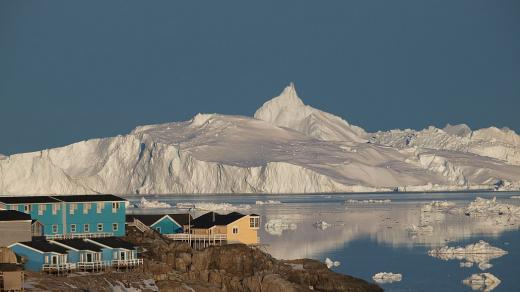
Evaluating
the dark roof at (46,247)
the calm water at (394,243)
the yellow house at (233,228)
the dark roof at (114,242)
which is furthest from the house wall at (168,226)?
the dark roof at (46,247)

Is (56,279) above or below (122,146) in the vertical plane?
below

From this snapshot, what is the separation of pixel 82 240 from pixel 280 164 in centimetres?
14211

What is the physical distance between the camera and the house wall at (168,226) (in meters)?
55.2

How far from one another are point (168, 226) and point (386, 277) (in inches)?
406

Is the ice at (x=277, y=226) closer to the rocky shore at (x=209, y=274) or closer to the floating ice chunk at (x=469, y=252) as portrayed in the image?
the floating ice chunk at (x=469, y=252)

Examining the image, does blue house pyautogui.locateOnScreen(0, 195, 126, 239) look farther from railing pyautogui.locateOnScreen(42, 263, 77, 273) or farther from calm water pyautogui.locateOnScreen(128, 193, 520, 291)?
calm water pyautogui.locateOnScreen(128, 193, 520, 291)

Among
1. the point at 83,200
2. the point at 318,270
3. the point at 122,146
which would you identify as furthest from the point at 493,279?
the point at 122,146

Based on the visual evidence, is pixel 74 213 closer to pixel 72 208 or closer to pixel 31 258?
pixel 72 208

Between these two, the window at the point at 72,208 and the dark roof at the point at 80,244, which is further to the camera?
the window at the point at 72,208

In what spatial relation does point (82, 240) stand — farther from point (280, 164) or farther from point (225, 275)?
point (280, 164)

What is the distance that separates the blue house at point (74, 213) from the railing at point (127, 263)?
5903 millimetres

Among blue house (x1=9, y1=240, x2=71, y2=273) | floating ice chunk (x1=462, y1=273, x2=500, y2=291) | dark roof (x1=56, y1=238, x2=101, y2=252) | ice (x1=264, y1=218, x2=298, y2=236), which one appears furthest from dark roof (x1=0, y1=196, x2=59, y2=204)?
ice (x1=264, y1=218, x2=298, y2=236)

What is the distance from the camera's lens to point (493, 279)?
5275cm

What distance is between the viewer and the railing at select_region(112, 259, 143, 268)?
42.3 meters
